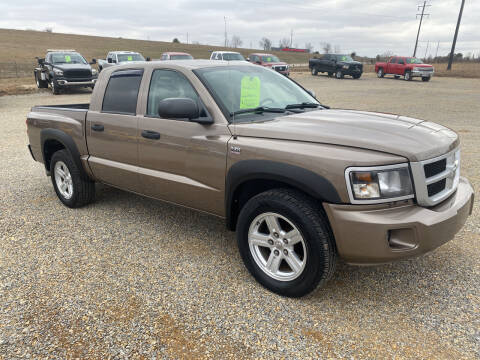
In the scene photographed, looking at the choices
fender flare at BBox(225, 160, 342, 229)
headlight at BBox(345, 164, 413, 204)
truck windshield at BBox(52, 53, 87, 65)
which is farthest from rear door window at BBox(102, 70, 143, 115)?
truck windshield at BBox(52, 53, 87, 65)

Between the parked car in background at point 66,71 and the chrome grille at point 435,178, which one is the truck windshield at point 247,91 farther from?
the parked car in background at point 66,71

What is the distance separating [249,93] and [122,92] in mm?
1493

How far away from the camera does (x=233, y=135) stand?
312cm

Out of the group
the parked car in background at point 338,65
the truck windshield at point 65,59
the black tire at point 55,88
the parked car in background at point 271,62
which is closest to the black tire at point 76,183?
the black tire at point 55,88

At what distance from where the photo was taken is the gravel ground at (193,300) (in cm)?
250

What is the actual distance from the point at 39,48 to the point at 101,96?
6406 cm

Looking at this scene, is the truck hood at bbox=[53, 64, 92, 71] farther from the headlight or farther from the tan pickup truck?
the headlight

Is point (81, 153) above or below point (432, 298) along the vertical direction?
above

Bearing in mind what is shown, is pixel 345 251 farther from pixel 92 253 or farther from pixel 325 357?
pixel 92 253

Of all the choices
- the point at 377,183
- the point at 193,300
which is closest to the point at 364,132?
the point at 377,183

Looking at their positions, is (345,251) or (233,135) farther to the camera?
(233,135)

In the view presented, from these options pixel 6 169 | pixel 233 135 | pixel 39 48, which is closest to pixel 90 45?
pixel 39 48

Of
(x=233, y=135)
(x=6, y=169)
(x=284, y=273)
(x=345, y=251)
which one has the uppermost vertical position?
(x=233, y=135)

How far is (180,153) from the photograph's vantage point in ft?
11.4
